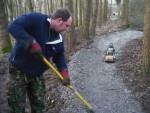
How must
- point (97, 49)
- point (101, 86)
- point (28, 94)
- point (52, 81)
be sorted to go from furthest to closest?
point (97, 49) < point (52, 81) < point (101, 86) < point (28, 94)

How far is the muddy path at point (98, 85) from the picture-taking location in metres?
7.82

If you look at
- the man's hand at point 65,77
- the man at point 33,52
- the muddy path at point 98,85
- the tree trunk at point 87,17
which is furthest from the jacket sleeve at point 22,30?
the tree trunk at point 87,17

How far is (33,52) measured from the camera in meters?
5.59

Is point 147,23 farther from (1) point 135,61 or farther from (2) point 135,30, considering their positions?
(2) point 135,30

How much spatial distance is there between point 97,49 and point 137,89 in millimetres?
6842

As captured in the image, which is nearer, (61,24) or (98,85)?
(61,24)

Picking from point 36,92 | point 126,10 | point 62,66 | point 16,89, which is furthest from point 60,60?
point 126,10

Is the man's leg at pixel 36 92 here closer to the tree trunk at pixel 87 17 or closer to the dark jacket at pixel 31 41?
the dark jacket at pixel 31 41

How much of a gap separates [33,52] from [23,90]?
3.39 ft

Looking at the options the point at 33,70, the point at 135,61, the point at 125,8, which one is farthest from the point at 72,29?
the point at 33,70

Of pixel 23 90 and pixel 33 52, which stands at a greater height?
pixel 33 52

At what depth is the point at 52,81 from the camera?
34.9 ft

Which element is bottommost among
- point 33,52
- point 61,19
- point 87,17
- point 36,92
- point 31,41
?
point 36,92

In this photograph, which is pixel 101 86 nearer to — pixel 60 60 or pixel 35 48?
pixel 60 60
